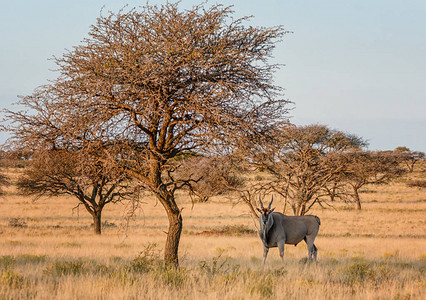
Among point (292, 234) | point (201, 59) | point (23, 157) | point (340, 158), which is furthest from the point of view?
point (340, 158)

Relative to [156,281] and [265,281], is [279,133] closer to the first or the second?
[265,281]

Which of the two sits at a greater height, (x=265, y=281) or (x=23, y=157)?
(x=23, y=157)

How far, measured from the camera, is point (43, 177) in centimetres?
2892

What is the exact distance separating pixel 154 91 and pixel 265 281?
4.61 meters

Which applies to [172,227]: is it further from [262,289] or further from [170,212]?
[262,289]

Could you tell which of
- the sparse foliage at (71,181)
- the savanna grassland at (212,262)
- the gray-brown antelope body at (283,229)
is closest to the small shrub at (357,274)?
the savanna grassland at (212,262)

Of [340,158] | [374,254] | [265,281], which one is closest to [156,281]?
[265,281]

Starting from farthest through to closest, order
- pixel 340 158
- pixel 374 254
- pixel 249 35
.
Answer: pixel 340 158 → pixel 374 254 → pixel 249 35

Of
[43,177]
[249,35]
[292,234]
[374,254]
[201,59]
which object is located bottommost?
Answer: [374,254]

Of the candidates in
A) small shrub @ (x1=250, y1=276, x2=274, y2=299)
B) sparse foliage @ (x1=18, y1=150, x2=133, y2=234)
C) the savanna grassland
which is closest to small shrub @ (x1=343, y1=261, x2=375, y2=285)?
the savanna grassland

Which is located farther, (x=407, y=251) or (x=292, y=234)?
(x=407, y=251)

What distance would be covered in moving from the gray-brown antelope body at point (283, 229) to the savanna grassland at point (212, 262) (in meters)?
0.61

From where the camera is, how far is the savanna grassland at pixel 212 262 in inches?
306

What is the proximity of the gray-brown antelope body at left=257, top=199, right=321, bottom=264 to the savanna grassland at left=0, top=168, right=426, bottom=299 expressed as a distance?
61cm
